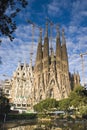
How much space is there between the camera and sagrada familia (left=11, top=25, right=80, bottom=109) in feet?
377

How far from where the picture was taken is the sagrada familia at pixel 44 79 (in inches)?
4526

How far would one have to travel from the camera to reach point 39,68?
124500 millimetres

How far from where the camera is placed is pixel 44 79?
120 metres

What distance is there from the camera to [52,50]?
136 meters

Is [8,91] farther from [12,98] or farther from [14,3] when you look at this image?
[14,3]

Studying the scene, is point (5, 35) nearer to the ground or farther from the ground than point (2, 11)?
nearer to the ground

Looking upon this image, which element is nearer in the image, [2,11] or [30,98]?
[2,11]

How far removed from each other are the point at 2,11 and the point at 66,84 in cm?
10579

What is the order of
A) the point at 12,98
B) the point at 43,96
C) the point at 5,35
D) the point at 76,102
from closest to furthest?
the point at 5,35, the point at 76,102, the point at 43,96, the point at 12,98

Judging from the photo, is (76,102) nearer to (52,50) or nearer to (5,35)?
(5,35)

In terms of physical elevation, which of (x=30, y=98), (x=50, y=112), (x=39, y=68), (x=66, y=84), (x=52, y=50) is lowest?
(x=50, y=112)

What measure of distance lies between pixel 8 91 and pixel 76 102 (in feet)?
283

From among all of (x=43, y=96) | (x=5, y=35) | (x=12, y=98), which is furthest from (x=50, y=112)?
(x=5, y=35)

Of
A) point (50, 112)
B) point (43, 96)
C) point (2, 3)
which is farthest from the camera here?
point (43, 96)
